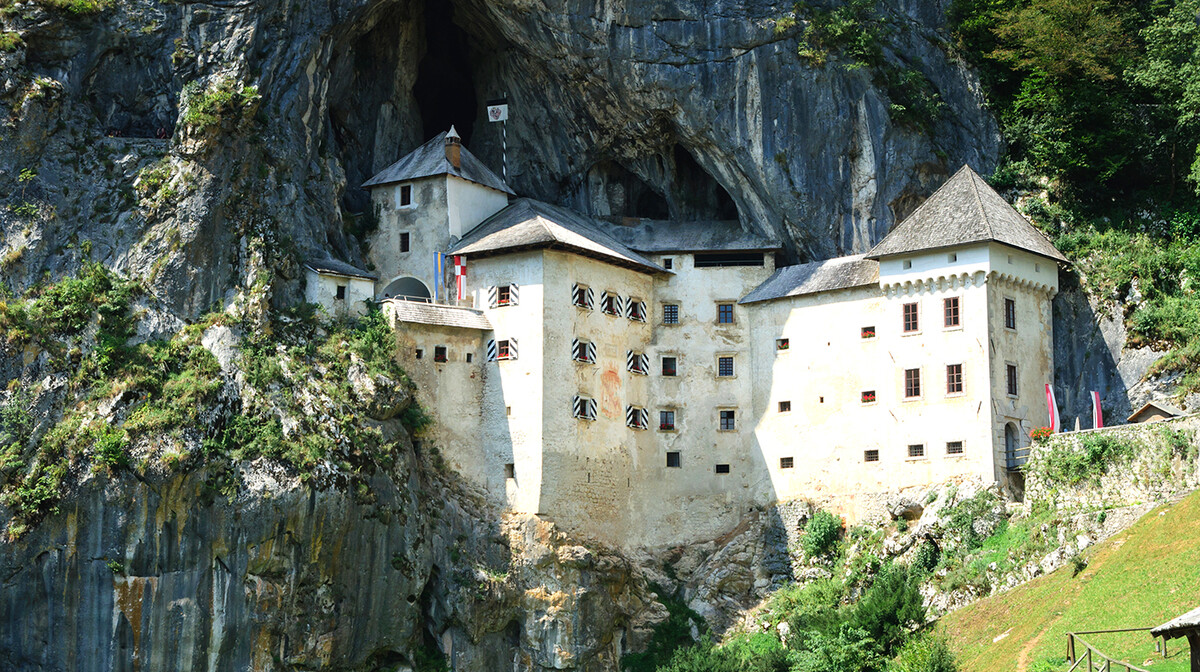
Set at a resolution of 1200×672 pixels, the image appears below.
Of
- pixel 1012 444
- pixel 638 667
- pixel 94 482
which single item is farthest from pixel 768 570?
pixel 94 482

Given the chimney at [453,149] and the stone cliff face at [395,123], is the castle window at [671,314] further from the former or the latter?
the chimney at [453,149]

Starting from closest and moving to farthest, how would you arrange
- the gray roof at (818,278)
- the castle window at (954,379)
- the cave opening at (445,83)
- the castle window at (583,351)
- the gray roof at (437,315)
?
the castle window at (954,379) → the gray roof at (437,315) → the castle window at (583,351) → the gray roof at (818,278) → the cave opening at (445,83)

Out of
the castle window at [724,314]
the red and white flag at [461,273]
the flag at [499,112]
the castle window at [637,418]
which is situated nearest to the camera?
the red and white flag at [461,273]

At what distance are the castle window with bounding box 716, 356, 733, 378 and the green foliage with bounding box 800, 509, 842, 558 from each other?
27.4 feet

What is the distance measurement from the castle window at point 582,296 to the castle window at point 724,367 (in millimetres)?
6583

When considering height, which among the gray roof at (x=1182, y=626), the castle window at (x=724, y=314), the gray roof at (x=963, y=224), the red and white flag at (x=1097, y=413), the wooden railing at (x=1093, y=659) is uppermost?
the gray roof at (x=963, y=224)

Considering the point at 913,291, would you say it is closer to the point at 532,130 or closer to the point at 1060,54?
the point at 1060,54

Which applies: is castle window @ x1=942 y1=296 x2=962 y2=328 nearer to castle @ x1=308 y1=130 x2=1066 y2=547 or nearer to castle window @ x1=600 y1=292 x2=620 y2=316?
castle @ x1=308 y1=130 x2=1066 y2=547

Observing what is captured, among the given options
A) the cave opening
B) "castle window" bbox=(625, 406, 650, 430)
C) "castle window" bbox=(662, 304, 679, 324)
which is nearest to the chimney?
the cave opening

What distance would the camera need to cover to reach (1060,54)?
6919 centimetres

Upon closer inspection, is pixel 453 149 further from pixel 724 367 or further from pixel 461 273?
pixel 724 367

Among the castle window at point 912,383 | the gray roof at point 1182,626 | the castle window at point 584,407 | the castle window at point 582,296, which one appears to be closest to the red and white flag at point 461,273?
the castle window at point 582,296

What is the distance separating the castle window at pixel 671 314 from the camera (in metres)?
71.7

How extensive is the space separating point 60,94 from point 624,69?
80.9ft
